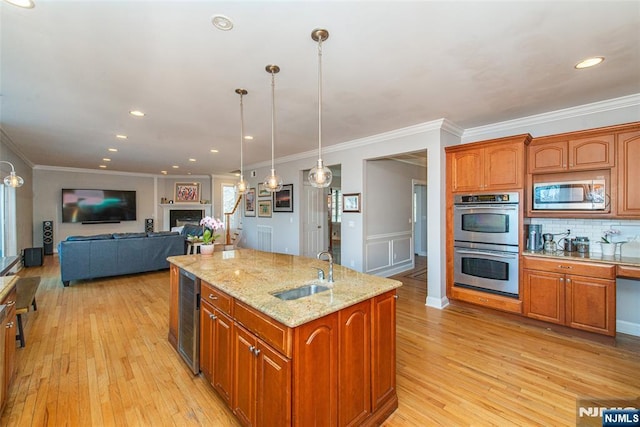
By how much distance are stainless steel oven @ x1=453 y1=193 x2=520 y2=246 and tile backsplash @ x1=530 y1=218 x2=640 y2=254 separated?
0.67 meters

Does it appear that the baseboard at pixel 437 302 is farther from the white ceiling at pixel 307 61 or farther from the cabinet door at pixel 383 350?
the white ceiling at pixel 307 61

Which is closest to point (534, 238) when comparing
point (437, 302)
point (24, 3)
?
point (437, 302)

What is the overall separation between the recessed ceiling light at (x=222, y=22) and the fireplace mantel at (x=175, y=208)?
367 inches

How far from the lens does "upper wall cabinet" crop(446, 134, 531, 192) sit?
11.2 ft

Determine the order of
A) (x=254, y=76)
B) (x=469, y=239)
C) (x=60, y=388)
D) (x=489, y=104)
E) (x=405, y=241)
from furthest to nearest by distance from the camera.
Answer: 1. (x=405, y=241)
2. (x=469, y=239)
3. (x=489, y=104)
4. (x=254, y=76)
5. (x=60, y=388)

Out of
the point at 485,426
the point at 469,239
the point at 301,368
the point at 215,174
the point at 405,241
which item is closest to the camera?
the point at 301,368

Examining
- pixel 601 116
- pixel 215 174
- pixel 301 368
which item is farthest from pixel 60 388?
pixel 215 174

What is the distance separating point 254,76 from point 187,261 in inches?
75.0

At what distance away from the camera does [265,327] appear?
1.54 meters

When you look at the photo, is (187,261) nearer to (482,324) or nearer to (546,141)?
(482,324)

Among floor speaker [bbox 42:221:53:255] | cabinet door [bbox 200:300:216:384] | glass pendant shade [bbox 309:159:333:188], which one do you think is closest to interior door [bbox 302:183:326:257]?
glass pendant shade [bbox 309:159:333:188]

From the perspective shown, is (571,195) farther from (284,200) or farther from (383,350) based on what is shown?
(284,200)

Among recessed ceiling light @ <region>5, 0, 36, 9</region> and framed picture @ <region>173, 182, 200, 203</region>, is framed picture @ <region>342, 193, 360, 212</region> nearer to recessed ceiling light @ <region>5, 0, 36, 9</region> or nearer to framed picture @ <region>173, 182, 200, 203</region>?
recessed ceiling light @ <region>5, 0, 36, 9</region>

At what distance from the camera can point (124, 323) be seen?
11.4 ft
